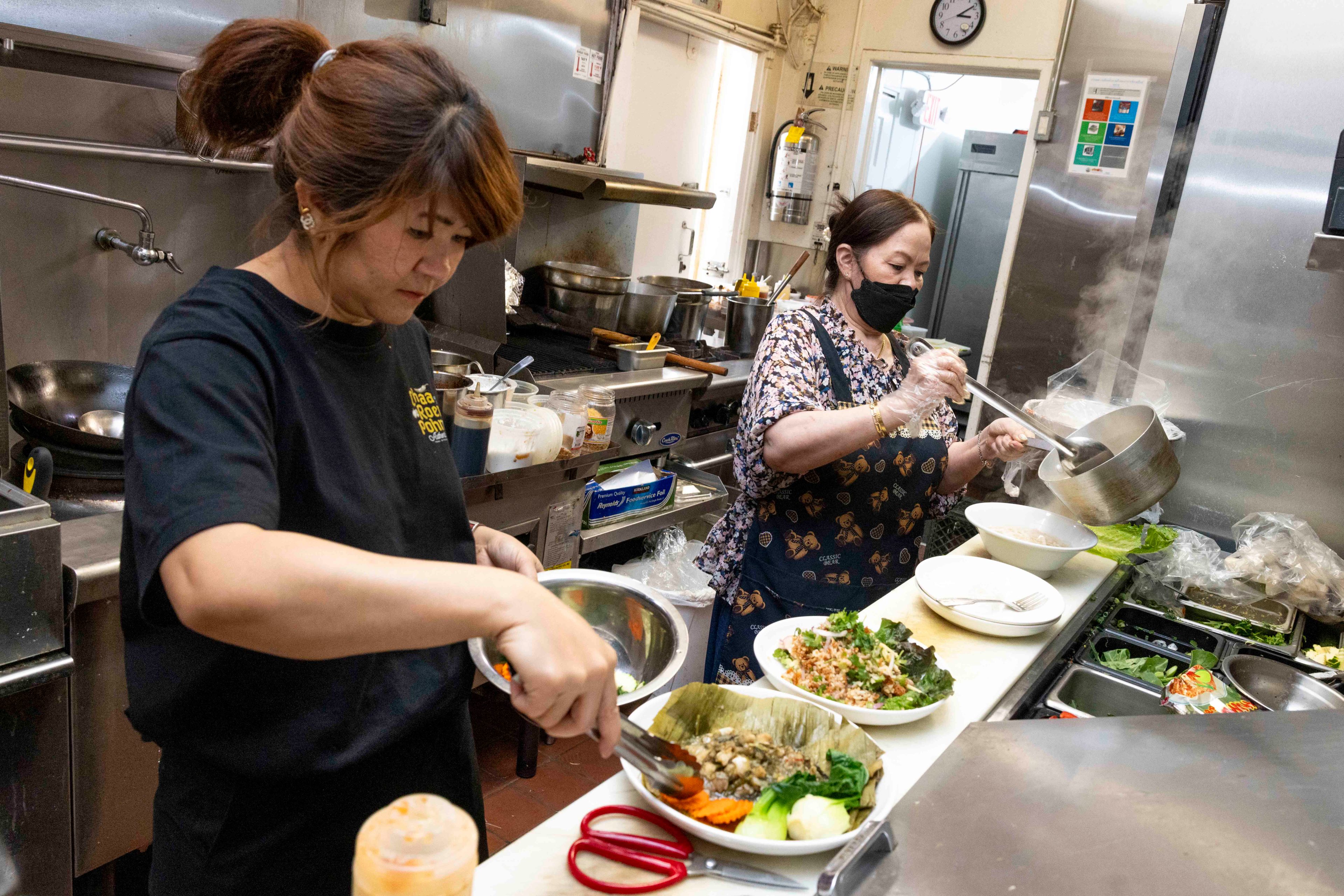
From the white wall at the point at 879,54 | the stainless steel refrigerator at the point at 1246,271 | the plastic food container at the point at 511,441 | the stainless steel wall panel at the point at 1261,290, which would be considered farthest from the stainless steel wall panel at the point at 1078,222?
the plastic food container at the point at 511,441

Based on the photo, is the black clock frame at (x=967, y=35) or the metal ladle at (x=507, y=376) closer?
the metal ladle at (x=507, y=376)

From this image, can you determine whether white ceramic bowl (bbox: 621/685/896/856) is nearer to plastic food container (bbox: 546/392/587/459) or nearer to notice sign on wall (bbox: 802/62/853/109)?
plastic food container (bbox: 546/392/587/459)

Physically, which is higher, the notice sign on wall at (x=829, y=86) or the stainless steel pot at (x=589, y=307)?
the notice sign on wall at (x=829, y=86)

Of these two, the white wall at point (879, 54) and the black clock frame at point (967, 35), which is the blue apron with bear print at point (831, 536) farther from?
the black clock frame at point (967, 35)

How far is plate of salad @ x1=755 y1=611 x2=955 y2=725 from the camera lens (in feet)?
4.62

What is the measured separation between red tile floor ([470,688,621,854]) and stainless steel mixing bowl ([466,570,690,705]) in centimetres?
156

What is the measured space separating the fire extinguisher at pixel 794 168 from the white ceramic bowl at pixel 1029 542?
3864 millimetres

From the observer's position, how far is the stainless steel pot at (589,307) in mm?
4035

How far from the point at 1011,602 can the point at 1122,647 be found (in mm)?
328

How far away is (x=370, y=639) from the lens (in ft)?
2.66

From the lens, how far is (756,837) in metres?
1.07

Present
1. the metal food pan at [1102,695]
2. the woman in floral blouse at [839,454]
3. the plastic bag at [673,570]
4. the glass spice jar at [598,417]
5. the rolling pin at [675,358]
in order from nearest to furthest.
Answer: the metal food pan at [1102,695], the woman in floral blouse at [839,454], the glass spice jar at [598,417], the plastic bag at [673,570], the rolling pin at [675,358]

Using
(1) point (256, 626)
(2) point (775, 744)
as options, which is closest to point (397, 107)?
(1) point (256, 626)

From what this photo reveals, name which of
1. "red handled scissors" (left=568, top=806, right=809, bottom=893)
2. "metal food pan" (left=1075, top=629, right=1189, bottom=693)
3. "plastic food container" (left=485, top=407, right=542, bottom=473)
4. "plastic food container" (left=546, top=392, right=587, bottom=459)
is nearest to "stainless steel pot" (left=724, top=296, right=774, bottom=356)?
"plastic food container" (left=546, top=392, right=587, bottom=459)
